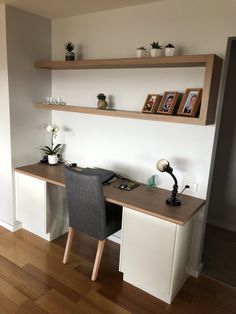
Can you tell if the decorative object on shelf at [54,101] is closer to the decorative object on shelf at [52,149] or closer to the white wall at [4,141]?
the decorative object on shelf at [52,149]

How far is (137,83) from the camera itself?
8.32ft

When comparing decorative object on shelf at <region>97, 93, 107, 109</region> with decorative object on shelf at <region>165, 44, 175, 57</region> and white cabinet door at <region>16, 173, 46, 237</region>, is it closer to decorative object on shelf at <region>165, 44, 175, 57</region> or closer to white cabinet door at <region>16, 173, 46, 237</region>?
decorative object on shelf at <region>165, 44, 175, 57</region>

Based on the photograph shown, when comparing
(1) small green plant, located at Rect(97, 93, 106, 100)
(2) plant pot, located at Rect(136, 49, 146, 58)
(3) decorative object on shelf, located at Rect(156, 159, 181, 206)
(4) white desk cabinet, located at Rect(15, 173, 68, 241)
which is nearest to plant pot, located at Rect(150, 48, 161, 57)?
(2) plant pot, located at Rect(136, 49, 146, 58)

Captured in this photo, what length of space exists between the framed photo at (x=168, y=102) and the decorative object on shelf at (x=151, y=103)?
0.05 metres

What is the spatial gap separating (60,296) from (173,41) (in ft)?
7.62

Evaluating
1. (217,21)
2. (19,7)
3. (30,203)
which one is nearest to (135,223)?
(30,203)

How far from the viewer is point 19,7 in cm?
266

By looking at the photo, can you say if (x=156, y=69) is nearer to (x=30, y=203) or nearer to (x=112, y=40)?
(x=112, y=40)

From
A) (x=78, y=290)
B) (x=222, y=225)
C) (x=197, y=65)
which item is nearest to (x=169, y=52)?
(x=197, y=65)

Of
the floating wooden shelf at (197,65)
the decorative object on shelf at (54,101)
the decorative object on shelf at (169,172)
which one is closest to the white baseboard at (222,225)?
the decorative object on shelf at (169,172)

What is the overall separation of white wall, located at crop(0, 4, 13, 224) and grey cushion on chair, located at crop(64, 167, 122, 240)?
0.99m

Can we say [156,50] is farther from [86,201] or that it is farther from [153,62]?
[86,201]

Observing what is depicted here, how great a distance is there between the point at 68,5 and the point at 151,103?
1220mm

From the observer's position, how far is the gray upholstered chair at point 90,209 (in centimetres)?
221
